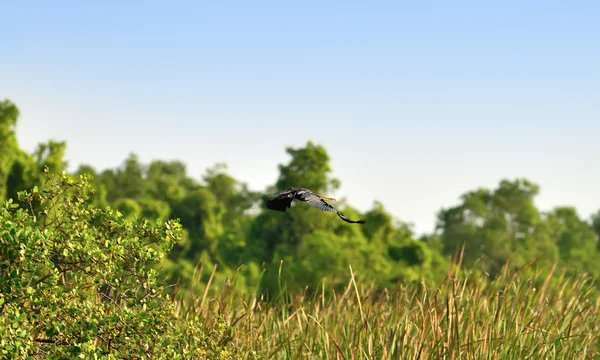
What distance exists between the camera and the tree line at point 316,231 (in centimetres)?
3847

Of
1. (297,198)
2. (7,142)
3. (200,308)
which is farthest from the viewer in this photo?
(7,142)

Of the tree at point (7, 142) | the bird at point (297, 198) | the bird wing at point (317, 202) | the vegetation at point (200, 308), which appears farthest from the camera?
the tree at point (7, 142)

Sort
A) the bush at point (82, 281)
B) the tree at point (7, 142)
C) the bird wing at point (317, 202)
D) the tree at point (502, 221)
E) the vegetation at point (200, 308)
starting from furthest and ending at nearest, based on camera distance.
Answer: the tree at point (502, 221) → the tree at point (7, 142) → the bird wing at point (317, 202) → the vegetation at point (200, 308) → the bush at point (82, 281)

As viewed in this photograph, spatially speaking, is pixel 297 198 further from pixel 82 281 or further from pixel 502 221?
pixel 502 221

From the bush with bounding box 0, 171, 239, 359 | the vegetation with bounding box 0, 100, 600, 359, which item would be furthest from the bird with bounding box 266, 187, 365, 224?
the bush with bounding box 0, 171, 239, 359

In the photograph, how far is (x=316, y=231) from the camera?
41406mm

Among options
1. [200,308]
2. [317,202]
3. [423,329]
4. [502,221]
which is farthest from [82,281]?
[502,221]

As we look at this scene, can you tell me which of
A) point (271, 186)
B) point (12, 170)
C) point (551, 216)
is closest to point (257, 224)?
point (271, 186)

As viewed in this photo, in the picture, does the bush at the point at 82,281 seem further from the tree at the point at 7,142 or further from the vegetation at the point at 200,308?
the tree at the point at 7,142

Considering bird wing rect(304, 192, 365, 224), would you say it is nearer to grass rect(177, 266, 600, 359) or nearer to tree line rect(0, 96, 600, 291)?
grass rect(177, 266, 600, 359)

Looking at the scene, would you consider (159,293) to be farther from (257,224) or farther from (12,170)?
(257,224)

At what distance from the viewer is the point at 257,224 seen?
46.8 metres

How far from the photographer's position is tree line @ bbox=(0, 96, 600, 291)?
126 ft

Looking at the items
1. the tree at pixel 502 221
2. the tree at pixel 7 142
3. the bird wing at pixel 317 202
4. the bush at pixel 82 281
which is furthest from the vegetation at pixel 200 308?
the tree at pixel 502 221
